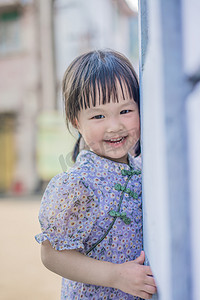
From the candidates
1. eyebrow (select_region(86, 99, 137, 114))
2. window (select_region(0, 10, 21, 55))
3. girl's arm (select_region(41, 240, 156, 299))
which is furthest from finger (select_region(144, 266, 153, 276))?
window (select_region(0, 10, 21, 55))

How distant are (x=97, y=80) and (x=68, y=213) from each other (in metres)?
0.35

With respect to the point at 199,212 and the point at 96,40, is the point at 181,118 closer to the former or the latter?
the point at 199,212

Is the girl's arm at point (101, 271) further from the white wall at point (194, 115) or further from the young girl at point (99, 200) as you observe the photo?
the white wall at point (194, 115)

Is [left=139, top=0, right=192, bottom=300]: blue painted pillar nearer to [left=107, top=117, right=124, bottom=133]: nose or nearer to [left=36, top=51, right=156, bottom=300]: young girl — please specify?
[left=36, top=51, right=156, bottom=300]: young girl

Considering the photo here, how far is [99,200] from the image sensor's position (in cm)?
85

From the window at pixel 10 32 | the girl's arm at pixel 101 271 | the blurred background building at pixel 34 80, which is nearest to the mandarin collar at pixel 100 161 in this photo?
the girl's arm at pixel 101 271

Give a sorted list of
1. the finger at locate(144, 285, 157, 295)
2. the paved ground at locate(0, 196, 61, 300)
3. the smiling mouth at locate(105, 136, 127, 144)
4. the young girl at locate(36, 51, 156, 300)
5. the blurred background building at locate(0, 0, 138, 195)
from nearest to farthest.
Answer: the finger at locate(144, 285, 157, 295) → the young girl at locate(36, 51, 156, 300) → the smiling mouth at locate(105, 136, 127, 144) → the paved ground at locate(0, 196, 61, 300) → the blurred background building at locate(0, 0, 138, 195)

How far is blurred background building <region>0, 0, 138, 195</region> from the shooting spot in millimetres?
9648

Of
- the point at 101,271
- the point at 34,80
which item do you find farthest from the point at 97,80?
the point at 34,80

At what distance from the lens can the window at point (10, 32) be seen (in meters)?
9.97

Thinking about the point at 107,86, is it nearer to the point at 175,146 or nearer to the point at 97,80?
the point at 97,80

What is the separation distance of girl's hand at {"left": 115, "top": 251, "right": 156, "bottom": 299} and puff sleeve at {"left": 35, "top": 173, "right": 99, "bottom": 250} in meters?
0.12

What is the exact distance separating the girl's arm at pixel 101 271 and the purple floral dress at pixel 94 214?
0.03 m


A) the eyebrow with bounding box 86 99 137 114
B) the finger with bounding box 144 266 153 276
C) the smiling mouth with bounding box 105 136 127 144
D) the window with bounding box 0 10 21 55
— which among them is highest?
the window with bounding box 0 10 21 55
